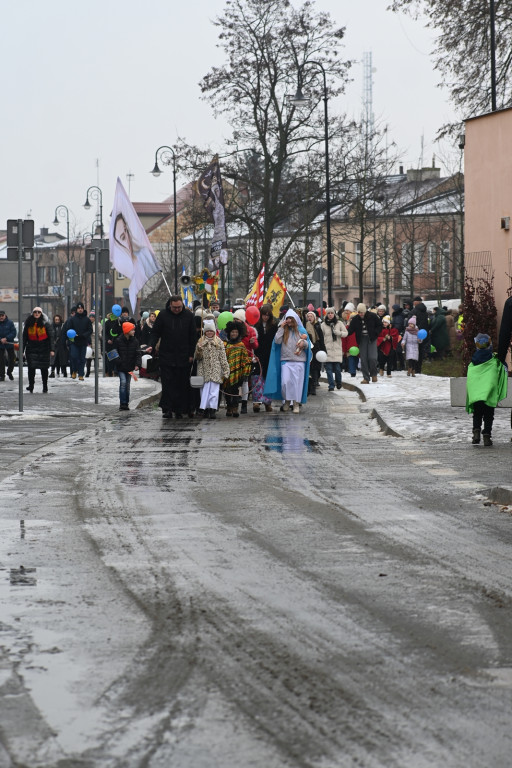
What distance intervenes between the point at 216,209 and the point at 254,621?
25668 millimetres

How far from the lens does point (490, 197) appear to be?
21531mm

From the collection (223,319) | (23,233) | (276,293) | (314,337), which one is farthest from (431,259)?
(23,233)

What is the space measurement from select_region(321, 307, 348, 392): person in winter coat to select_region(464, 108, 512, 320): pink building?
6.75m

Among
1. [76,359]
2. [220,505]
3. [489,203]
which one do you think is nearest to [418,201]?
[76,359]

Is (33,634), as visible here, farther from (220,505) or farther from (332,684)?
(220,505)

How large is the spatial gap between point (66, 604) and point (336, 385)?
2384cm

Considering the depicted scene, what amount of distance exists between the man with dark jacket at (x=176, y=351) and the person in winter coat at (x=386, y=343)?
1307 centimetres

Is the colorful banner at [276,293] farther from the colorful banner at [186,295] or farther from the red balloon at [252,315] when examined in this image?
the red balloon at [252,315]

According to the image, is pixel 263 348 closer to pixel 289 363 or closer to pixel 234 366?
pixel 289 363

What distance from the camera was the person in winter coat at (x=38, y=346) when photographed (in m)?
27.9

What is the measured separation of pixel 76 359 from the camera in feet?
114

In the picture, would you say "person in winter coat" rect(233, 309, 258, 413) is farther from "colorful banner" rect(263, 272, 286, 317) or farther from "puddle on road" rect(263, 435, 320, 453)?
"colorful banner" rect(263, 272, 286, 317)

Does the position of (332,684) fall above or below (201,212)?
below

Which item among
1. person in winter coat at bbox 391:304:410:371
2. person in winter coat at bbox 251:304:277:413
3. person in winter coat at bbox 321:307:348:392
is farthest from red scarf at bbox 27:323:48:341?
person in winter coat at bbox 391:304:410:371
